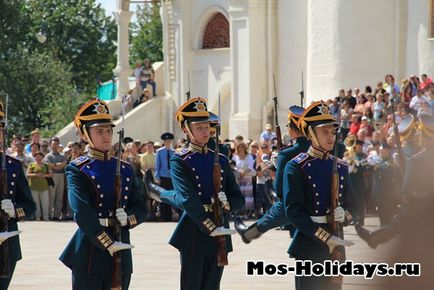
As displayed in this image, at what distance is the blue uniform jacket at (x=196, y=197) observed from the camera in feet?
28.9

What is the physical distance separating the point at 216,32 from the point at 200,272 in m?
27.9

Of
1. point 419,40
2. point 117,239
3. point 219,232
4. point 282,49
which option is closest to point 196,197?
point 219,232

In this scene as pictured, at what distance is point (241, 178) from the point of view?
22594mm

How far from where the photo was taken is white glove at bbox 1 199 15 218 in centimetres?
880

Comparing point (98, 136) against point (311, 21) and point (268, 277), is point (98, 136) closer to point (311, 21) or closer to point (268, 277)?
point (268, 277)

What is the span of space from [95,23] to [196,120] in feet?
180

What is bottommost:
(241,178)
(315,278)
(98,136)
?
(241,178)

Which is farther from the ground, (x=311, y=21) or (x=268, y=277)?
(x=311, y=21)

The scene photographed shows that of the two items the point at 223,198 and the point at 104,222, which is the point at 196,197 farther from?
the point at 104,222

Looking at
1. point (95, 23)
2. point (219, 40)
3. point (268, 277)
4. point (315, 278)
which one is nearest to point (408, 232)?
point (315, 278)

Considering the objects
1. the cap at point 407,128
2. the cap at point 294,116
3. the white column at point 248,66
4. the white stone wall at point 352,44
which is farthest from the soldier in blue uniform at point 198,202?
the white column at point 248,66

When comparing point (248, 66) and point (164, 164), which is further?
point (248, 66)

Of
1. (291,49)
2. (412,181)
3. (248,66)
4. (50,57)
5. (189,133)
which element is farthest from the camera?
(50,57)

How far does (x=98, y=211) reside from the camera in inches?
319
